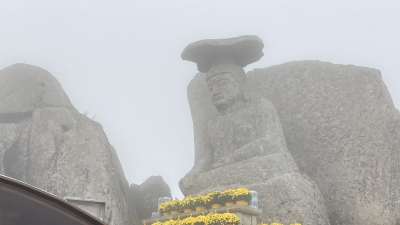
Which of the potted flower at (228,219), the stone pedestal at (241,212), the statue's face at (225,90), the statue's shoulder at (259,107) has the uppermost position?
the statue's face at (225,90)

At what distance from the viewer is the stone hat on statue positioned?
31.4 ft

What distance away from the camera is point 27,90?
38.9 ft

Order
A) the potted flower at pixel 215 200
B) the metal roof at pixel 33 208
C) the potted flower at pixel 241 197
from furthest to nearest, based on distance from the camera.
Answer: the potted flower at pixel 215 200 < the potted flower at pixel 241 197 < the metal roof at pixel 33 208

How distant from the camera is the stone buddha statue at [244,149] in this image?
23.4 ft

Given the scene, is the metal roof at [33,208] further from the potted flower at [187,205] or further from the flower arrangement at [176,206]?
the flower arrangement at [176,206]

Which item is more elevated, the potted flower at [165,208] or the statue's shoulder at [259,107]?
the statue's shoulder at [259,107]

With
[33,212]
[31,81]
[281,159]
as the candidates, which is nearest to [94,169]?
[31,81]

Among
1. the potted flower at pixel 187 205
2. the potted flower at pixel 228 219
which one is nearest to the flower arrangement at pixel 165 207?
the potted flower at pixel 187 205

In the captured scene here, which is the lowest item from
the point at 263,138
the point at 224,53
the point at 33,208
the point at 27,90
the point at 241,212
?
the point at 33,208

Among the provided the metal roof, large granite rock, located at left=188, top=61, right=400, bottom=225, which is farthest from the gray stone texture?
the metal roof

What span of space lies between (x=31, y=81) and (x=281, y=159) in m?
7.95

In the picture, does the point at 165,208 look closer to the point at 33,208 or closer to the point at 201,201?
the point at 201,201

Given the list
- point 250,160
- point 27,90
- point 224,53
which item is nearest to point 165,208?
point 250,160

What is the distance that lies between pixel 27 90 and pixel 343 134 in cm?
869
